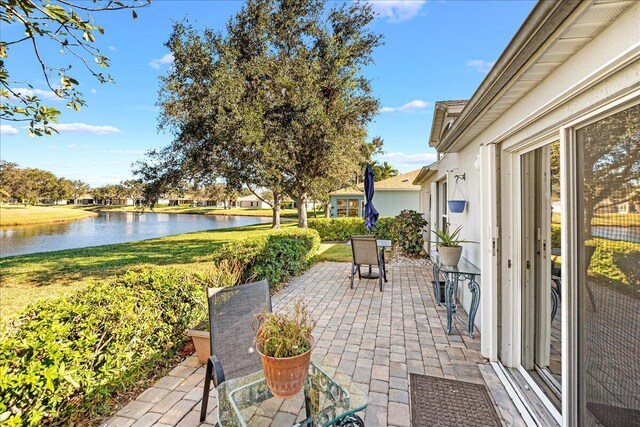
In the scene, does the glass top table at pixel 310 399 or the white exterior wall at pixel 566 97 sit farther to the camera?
the glass top table at pixel 310 399

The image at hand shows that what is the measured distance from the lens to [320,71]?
1350 centimetres

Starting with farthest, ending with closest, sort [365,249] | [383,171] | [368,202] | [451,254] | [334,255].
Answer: [383,171] → [334,255] → [368,202] → [365,249] → [451,254]

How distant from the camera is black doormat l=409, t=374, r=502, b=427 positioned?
8.13 feet

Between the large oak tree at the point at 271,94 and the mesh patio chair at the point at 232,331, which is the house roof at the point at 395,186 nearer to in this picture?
the large oak tree at the point at 271,94

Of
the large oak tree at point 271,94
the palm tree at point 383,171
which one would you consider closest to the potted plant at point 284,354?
the large oak tree at point 271,94

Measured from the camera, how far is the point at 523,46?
1.78m

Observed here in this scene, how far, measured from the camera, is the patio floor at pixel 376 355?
2.57m

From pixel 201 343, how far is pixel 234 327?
0.94 metres

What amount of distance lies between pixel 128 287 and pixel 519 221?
434 cm

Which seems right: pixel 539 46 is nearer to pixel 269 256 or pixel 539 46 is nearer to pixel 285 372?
pixel 285 372

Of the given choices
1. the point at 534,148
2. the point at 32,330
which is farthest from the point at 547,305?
the point at 32,330

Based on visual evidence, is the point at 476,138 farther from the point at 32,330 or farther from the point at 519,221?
the point at 32,330

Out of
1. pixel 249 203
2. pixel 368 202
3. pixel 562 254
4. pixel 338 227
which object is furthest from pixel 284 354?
pixel 249 203

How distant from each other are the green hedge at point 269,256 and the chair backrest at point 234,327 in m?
2.86
